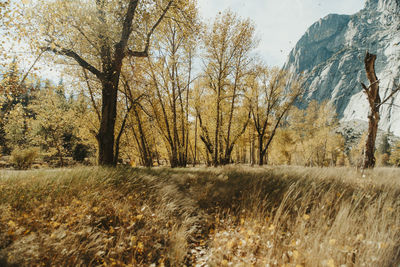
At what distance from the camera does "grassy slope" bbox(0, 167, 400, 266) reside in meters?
2.18

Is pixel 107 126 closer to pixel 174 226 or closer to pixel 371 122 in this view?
pixel 174 226

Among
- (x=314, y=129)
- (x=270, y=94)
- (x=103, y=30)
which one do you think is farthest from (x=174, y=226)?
(x=314, y=129)

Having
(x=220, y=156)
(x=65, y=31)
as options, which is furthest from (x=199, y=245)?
(x=220, y=156)

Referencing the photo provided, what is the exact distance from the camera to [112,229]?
2943 millimetres

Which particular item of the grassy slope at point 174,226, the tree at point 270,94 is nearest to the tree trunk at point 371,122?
the grassy slope at point 174,226

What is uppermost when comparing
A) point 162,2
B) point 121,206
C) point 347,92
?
point 347,92

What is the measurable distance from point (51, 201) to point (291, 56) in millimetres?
235728

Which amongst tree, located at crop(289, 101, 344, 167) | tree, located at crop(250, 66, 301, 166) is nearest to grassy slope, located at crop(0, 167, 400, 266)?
tree, located at crop(250, 66, 301, 166)

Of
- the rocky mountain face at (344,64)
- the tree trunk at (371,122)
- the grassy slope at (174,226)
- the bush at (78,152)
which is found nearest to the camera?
the grassy slope at (174,226)

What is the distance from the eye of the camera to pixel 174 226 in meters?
3.42

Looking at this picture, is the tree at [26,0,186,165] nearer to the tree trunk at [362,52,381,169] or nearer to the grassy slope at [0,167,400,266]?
the grassy slope at [0,167,400,266]

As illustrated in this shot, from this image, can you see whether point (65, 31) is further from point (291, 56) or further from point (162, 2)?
point (291, 56)

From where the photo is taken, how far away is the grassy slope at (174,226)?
2.18 meters

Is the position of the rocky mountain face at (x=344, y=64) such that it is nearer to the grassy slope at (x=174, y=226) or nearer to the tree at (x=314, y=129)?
the tree at (x=314, y=129)
